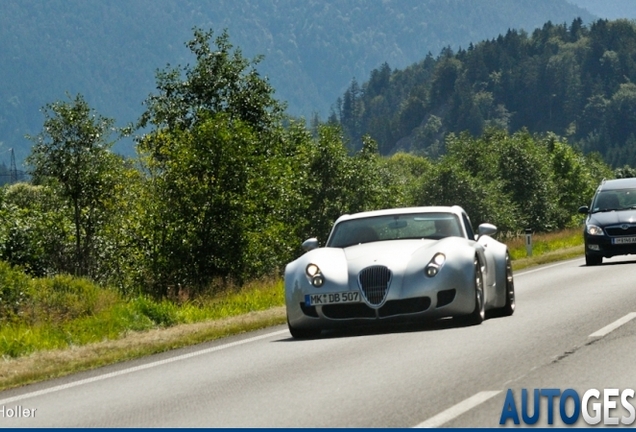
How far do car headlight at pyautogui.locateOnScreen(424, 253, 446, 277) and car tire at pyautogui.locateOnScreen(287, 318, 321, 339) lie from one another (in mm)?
1456

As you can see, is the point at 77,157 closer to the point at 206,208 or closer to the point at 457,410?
the point at 206,208

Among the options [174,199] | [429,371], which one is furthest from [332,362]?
[174,199]

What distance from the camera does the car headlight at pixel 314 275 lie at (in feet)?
42.7

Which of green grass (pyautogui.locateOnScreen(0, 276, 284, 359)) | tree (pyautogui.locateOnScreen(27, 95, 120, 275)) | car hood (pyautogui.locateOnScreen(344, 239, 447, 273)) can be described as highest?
tree (pyautogui.locateOnScreen(27, 95, 120, 275))

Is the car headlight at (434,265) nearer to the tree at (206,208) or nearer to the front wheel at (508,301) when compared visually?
the front wheel at (508,301)

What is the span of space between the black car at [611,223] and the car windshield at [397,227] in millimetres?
12391

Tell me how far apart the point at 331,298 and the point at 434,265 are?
1.12m

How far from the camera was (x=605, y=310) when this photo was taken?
568 inches

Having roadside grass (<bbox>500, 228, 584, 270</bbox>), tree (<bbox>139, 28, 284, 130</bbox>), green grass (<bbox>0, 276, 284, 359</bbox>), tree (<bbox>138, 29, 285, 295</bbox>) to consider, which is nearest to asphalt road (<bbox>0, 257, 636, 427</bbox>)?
green grass (<bbox>0, 276, 284, 359</bbox>)

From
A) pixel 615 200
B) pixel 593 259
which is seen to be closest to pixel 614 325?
pixel 593 259

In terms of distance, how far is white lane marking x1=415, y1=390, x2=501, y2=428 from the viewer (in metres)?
7.00

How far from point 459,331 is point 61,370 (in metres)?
4.01

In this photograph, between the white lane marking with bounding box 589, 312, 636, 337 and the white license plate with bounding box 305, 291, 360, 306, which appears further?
the white license plate with bounding box 305, 291, 360, 306

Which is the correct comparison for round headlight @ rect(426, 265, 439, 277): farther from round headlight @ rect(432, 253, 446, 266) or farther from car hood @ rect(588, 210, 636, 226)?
car hood @ rect(588, 210, 636, 226)
